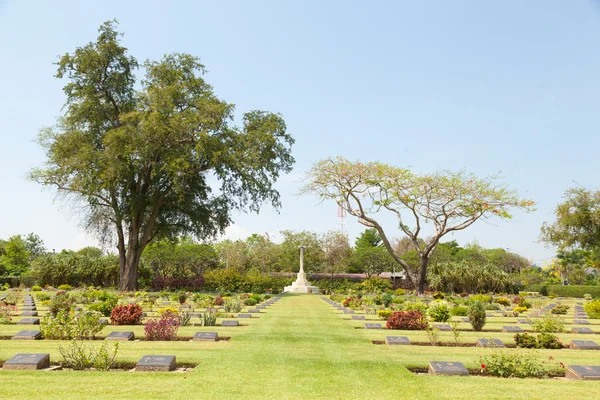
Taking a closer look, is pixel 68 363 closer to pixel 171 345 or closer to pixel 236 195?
pixel 171 345

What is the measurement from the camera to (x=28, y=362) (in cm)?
751

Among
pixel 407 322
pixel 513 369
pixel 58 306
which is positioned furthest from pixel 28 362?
pixel 407 322

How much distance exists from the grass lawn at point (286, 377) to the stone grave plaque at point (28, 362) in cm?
27

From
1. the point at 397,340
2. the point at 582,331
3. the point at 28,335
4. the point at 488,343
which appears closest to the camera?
the point at 488,343

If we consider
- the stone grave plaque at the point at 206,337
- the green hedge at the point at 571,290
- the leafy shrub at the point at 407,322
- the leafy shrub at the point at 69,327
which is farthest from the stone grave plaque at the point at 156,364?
the green hedge at the point at 571,290

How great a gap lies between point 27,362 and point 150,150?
25.0 metres

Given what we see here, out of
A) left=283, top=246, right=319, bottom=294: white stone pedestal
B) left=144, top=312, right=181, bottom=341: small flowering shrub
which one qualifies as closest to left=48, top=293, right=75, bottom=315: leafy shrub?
left=144, top=312, right=181, bottom=341: small flowering shrub

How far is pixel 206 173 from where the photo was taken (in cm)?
3603

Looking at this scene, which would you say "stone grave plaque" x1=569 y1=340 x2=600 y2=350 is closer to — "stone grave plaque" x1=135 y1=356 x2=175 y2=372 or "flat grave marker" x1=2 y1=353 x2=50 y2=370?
"stone grave plaque" x1=135 y1=356 x2=175 y2=372

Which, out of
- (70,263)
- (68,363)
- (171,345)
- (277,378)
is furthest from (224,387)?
(70,263)

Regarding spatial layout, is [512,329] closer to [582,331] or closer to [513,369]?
[582,331]

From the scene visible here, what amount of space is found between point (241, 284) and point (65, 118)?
58.1ft

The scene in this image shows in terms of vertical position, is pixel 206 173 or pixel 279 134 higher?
pixel 279 134

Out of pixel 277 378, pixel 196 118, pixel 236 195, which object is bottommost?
pixel 277 378
